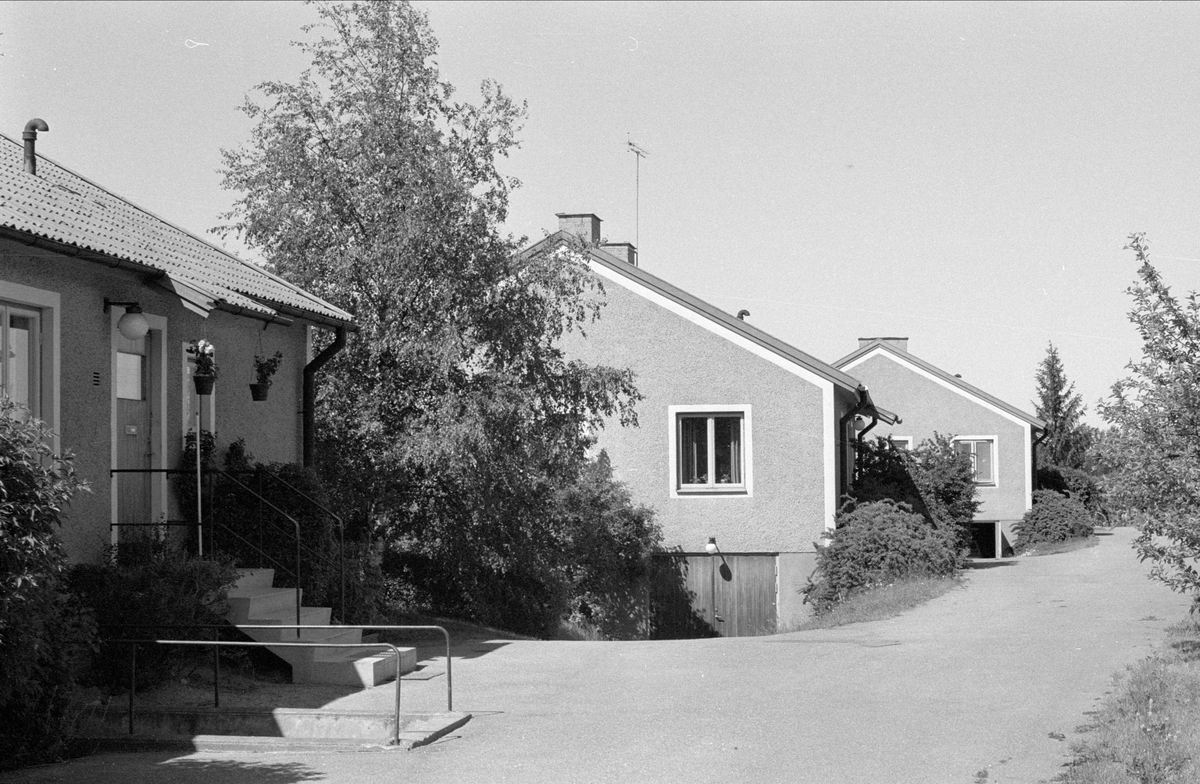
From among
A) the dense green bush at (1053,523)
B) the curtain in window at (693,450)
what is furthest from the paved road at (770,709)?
the dense green bush at (1053,523)

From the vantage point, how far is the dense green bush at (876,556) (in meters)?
20.8

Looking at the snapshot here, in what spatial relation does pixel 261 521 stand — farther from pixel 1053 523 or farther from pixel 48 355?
pixel 1053 523

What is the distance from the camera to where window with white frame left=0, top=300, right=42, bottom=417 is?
1107 cm

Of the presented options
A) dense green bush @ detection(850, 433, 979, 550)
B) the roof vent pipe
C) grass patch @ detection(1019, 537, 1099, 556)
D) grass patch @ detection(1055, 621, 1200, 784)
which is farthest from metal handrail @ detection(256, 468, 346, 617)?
grass patch @ detection(1019, 537, 1099, 556)

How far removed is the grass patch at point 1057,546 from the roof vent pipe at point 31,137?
2674 centimetres

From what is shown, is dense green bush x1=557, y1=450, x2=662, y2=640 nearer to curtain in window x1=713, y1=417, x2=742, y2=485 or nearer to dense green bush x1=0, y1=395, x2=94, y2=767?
curtain in window x1=713, y1=417, x2=742, y2=485

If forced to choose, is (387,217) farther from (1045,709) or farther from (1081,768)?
(1081,768)

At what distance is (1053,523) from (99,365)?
30.9 metres

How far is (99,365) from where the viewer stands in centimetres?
1230

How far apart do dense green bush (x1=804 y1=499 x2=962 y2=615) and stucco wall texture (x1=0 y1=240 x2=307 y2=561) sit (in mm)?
10191

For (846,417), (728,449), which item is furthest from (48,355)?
(846,417)

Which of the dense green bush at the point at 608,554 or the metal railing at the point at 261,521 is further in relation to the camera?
the dense green bush at the point at 608,554

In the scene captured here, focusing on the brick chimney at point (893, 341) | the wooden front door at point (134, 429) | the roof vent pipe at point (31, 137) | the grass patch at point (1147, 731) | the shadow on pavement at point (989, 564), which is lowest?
the shadow on pavement at point (989, 564)

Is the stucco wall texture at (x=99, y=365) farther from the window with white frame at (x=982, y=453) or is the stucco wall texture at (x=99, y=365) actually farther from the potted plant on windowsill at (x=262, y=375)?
the window with white frame at (x=982, y=453)
